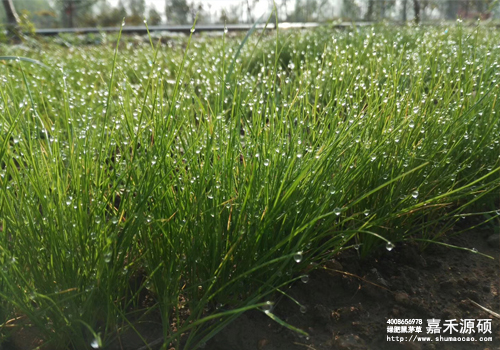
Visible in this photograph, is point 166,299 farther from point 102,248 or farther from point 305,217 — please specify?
point 305,217

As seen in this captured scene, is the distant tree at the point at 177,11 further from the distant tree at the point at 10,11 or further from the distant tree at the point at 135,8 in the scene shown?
the distant tree at the point at 10,11

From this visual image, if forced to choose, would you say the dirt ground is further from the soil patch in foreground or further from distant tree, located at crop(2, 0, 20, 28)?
distant tree, located at crop(2, 0, 20, 28)

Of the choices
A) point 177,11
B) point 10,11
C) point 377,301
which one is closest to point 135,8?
point 177,11

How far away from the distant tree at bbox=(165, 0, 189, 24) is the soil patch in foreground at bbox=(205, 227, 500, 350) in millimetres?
16708

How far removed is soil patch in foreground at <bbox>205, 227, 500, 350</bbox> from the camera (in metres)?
1.26

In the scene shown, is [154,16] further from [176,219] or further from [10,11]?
[176,219]

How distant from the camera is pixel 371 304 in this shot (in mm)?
1391

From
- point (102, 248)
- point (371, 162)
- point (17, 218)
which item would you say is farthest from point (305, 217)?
point (17, 218)

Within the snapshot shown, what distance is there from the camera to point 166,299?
1146 mm

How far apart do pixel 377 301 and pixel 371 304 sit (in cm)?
3

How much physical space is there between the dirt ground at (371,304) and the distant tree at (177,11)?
16.7 meters

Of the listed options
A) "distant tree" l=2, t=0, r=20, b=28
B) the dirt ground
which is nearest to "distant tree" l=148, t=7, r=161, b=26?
"distant tree" l=2, t=0, r=20, b=28

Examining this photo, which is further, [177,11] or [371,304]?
[177,11]

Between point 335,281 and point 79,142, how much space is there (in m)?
0.95
